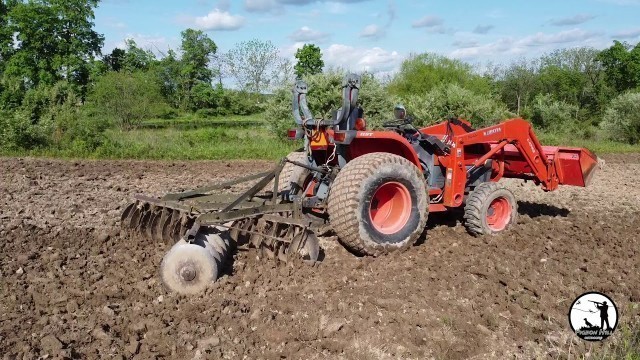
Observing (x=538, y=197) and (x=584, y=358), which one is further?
(x=538, y=197)

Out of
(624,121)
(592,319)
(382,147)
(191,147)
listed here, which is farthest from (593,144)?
(592,319)

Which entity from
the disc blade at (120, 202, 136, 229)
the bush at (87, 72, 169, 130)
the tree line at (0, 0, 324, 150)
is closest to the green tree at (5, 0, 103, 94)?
the tree line at (0, 0, 324, 150)

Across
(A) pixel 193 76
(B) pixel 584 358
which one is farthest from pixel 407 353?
(A) pixel 193 76

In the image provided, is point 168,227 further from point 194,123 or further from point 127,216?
point 194,123

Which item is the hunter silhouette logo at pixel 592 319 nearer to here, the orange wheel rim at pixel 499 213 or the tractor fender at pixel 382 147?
the tractor fender at pixel 382 147

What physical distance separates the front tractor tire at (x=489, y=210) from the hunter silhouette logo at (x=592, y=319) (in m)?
2.36

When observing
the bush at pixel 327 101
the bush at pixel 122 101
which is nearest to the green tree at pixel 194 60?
the bush at pixel 122 101

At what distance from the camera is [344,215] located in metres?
5.62

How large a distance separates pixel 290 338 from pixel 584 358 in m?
1.99

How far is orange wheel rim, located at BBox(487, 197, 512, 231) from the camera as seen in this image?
7078 mm

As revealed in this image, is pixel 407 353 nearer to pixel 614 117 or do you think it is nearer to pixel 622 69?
pixel 614 117

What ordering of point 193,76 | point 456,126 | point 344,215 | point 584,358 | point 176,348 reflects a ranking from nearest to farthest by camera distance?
1. point 584,358
2. point 176,348
3. point 344,215
4. point 456,126
5. point 193,76

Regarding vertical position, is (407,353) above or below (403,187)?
below

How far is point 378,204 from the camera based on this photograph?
20.6ft
